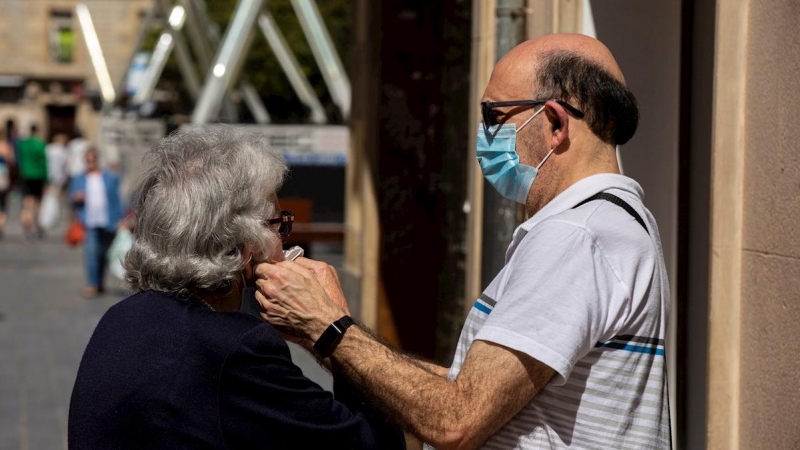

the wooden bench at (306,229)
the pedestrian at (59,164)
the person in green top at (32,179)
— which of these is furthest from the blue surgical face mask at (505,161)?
the pedestrian at (59,164)

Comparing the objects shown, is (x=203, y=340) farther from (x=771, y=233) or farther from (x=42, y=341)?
(x=42, y=341)

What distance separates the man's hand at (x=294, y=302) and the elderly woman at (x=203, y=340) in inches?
2.0

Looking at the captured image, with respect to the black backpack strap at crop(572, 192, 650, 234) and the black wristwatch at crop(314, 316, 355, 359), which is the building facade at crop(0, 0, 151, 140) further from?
the black backpack strap at crop(572, 192, 650, 234)

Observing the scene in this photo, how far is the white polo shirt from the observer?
2.28 meters

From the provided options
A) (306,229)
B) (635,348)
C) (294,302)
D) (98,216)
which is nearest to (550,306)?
(635,348)

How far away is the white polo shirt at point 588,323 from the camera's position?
2277mm

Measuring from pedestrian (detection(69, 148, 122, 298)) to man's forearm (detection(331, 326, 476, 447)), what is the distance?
11195 mm

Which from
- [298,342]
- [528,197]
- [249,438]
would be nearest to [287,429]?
[249,438]

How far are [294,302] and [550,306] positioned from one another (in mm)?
551

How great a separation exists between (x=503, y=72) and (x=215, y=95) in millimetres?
10475

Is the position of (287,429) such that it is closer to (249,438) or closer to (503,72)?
(249,438)

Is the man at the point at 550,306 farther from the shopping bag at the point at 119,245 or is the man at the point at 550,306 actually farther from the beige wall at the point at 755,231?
the shopping bag at the point at 119,245

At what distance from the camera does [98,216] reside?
13250mm

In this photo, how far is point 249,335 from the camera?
2398 millimetres
